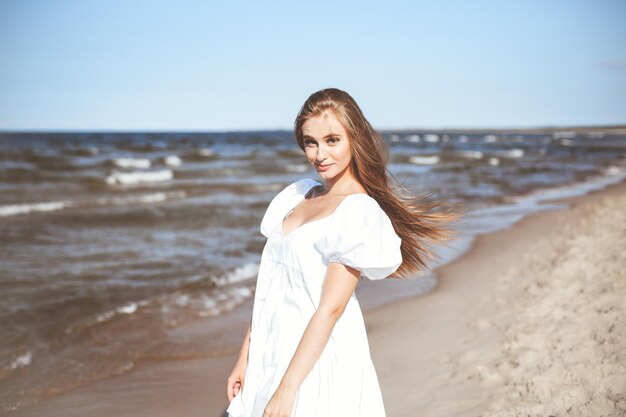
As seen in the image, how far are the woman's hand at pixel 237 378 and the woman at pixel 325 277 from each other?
63mm

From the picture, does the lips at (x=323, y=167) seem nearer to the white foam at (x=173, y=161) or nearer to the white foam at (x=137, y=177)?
the white foam at (x=137, y=177)

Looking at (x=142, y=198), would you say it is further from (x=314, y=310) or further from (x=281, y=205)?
(x=314, y=310)

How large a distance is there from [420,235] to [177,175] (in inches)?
936

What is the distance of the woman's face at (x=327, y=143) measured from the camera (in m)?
2.06

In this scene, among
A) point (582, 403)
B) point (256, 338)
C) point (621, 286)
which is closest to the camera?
point (256, 338)

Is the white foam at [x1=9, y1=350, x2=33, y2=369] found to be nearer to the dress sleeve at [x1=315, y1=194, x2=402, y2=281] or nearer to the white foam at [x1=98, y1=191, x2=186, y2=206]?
the dress sleeve at [x1=315, y1=194, x2=402, y2=281]

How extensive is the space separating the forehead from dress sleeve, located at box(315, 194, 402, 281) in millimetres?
297

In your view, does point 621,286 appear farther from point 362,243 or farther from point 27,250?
point 27,250

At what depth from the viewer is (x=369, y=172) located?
2168 mm

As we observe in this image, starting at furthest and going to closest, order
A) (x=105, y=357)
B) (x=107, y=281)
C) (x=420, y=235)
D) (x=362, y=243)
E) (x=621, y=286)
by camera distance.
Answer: (x=107, y=281)
(x=105, y=357)
(x=621, y=286)
(x=420, y=235)
(x=362, y=243)

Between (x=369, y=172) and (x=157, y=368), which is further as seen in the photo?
(x=157, y=368)

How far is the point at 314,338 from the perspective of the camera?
1.81 meters

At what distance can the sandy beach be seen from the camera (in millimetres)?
3330

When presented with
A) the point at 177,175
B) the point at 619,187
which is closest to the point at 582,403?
the point at 619,187
